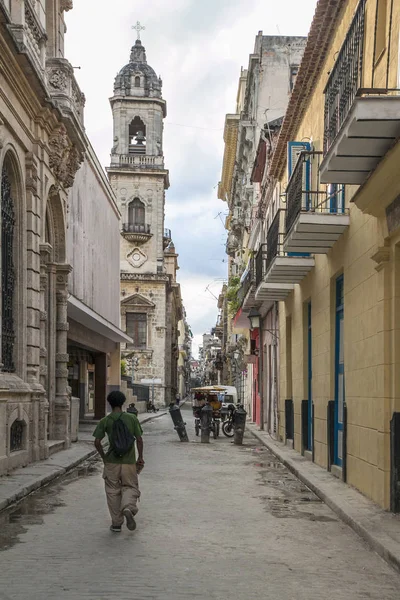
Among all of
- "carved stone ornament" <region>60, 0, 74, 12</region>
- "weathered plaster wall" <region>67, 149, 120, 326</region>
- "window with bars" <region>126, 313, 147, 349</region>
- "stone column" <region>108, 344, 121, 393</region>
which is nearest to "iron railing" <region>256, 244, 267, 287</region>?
"weathered plaster wall" <region>67, 149, 120, 326</region>

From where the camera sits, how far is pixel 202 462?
16.9 m

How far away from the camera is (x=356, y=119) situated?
7.91 meters

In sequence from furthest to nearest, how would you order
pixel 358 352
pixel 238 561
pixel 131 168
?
pixel 131 168, pixel 358 352, pixel 238 561

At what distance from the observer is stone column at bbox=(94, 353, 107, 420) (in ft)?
115

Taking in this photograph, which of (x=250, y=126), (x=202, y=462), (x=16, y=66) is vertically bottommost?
(x=202, y=462)

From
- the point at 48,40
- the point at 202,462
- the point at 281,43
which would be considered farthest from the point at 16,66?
the point at 281,43

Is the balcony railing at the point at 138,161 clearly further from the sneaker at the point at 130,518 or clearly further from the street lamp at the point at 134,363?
the sneaker at the point at 130,518

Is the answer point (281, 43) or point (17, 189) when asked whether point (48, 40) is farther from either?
point (281, 43)

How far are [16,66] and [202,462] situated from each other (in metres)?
8.36

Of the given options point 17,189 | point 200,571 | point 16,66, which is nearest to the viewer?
point 200,571

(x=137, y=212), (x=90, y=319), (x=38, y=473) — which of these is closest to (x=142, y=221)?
(x=137, y=212)

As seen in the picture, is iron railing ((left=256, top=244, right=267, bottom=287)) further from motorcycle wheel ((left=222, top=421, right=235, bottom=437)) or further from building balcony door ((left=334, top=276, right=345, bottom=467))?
building balcony door ((left=334, top=276, right=345, bottom=467))

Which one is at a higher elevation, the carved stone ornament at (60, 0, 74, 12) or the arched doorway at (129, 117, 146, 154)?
the arched doorway at (129, 117, 146, 154)

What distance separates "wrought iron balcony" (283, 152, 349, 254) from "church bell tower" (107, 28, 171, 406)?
163 feet
